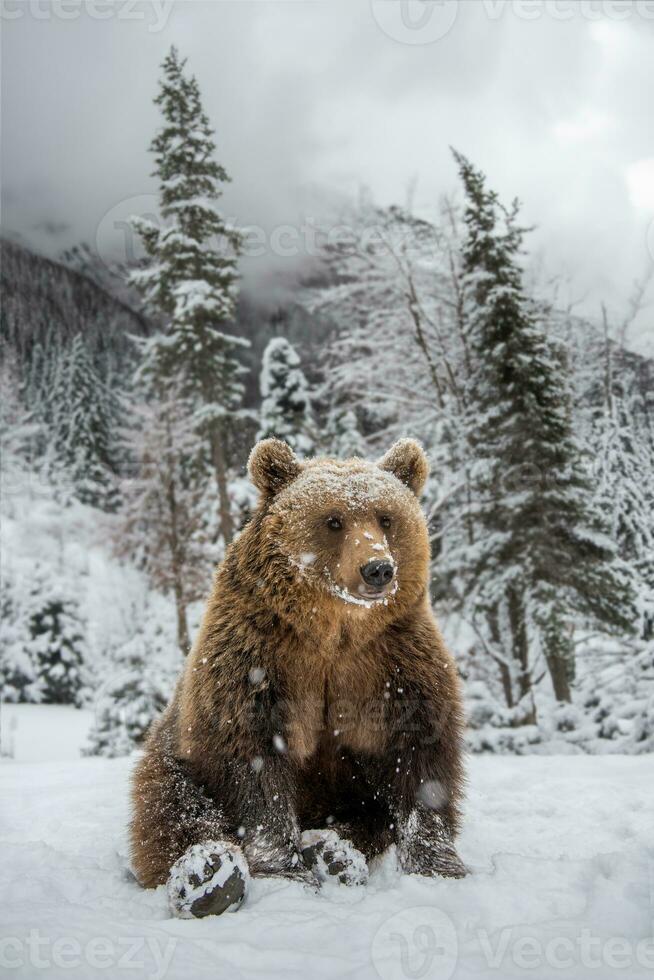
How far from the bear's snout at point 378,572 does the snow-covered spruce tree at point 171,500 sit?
14.8 m

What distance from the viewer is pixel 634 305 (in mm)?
12758

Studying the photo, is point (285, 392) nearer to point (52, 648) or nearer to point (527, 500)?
point (52, 648)

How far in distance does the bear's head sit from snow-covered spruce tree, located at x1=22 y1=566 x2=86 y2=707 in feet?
55.5

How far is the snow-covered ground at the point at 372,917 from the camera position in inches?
63.6

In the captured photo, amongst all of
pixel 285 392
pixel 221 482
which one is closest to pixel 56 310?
pixel 285 392

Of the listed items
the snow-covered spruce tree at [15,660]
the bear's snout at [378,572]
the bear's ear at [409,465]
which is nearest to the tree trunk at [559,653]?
the bear's ear at [409,465]

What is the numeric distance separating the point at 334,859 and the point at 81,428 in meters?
38.4

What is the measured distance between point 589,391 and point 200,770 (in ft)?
40.0

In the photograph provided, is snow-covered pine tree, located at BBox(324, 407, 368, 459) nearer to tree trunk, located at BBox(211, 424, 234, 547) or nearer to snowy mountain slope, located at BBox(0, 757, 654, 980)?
tree trunk, located at BBox(211, 424, 234, 547)

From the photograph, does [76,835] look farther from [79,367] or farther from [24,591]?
[79,367]

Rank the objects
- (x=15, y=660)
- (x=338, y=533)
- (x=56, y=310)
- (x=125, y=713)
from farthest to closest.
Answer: (x=56, y=310)
(x=15, y=660)
(x=125, y=713)
(x=338, y=533)

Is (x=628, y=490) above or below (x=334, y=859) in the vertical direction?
above

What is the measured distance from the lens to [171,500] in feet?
58.8

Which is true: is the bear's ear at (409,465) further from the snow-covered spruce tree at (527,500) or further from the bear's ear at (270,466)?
the snow-covered spruce tree at (527,500)
